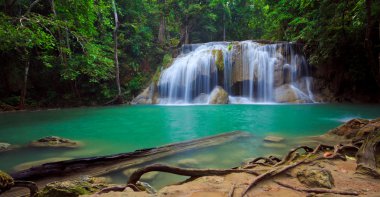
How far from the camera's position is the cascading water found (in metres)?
17.7

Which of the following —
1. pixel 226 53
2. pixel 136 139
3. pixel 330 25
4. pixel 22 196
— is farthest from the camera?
pixel 226 53

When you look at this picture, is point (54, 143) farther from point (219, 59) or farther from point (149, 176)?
point (219, 59)

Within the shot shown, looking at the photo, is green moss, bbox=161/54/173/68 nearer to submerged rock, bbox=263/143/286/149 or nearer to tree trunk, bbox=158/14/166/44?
tree trunk, bbox=158/14/166/44

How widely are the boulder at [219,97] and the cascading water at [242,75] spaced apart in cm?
63

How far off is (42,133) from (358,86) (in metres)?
17.7

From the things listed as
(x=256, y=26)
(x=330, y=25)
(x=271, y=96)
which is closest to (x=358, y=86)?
(x=271, y=96)

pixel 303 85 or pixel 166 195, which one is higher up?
pixel 303 85

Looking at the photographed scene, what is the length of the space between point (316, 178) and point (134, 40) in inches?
799

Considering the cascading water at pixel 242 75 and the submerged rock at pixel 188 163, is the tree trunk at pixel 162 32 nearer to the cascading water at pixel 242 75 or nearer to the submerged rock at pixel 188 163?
the cascading water at pixel 242 75

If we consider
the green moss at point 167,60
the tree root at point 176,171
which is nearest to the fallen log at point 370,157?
the tree root at point 176,171

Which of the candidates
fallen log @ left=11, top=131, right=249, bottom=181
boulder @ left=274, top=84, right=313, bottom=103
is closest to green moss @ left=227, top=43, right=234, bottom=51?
boulder @ left=274, top=84, right=313, bottom=103

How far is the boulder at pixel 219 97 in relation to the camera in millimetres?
17453

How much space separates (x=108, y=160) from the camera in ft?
12.9

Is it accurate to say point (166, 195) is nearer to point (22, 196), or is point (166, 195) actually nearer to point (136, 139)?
point (22, 196)
